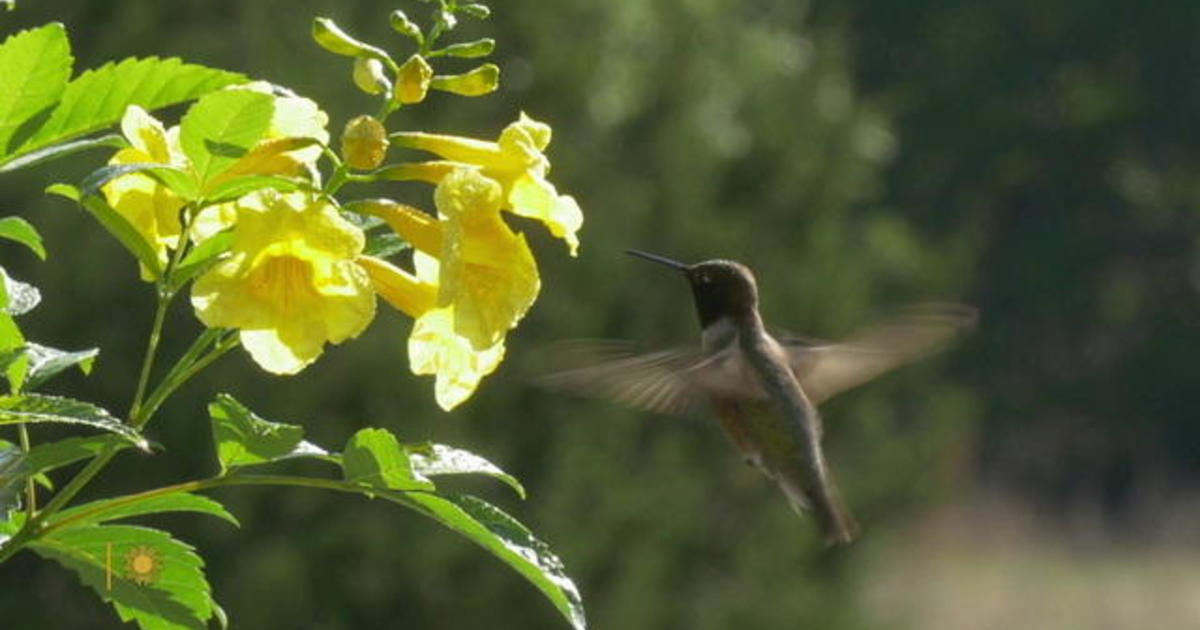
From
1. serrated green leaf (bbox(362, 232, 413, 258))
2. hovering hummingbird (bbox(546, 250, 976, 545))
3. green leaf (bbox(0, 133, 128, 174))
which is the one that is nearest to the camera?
green leaf (bbox(0, 133, 128, 174))

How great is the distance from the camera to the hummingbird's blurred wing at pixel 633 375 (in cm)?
242

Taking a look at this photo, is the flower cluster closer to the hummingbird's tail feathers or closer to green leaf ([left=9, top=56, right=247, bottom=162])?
green leaf ([left=9, top=56, right=247, bottom=162])

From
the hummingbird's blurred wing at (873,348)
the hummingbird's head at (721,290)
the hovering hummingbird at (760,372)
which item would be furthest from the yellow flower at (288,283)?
the hummingbird's blurred wing at (873,348)

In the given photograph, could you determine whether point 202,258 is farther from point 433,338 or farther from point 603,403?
point 603,403

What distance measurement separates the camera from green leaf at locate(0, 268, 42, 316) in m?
1.49

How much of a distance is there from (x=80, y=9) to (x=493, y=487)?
7.23 ft

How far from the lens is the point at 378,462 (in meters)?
1.51

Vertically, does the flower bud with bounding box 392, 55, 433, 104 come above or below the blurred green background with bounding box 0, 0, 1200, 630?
above

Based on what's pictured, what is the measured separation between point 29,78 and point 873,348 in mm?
1563

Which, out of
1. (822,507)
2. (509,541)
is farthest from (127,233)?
(822,507)

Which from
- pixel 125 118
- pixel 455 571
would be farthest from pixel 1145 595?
pixel 125 118

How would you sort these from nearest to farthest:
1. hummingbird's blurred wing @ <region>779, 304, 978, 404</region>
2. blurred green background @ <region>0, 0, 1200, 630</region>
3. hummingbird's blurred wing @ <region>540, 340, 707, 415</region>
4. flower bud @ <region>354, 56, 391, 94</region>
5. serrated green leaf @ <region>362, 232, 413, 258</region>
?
flower bud @ <region>354, 56, 391, 94</region>, serrated green leaf @ <region>362, 232, 413, 258</region>, hummingbird's blurred wing @ <region>540, 340, 707, 415</region>, hummingbird's blurred wing @ <region>779, 304, 978, 404</region>, blurred green background @ <region>0, 0, 1200, 630</region>

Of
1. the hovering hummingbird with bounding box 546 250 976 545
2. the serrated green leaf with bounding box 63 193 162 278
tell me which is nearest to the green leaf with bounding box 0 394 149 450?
the serrated green leaf with bounding box 63 193 162 278

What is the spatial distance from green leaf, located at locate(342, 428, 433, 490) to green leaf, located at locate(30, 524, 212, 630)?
146mm
